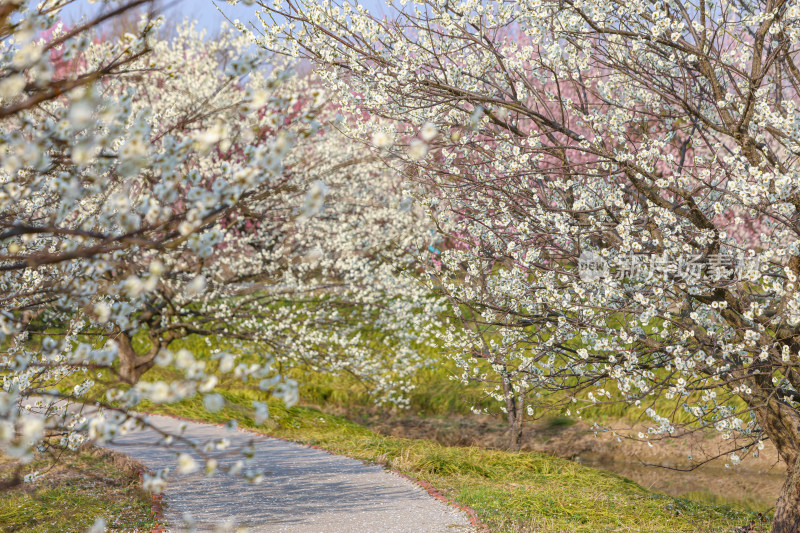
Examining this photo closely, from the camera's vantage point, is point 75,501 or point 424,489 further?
point 424,489

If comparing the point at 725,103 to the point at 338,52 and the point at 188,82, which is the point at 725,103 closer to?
the point at 338,52

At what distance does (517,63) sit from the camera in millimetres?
5172

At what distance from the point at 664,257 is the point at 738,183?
0.74m

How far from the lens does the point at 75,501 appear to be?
22.0 ft

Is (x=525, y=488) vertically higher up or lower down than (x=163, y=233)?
lower down

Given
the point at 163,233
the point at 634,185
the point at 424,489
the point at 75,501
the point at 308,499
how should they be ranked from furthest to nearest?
the point at 424,489 < the point at 308,499 < the point at 75,501 < the point at 634,185 < the point at 163,233

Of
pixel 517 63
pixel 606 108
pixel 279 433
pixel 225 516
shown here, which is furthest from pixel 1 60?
pixel 279 433

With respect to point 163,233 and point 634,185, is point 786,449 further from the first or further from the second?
point 163,233

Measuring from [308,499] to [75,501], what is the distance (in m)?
2.33

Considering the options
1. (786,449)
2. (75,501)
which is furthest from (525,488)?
(75,501)

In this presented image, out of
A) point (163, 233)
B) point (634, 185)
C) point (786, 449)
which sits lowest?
point (786, 449)

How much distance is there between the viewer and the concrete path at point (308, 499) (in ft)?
20.5

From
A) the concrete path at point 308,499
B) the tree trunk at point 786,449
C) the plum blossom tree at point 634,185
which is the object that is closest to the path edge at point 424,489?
the concrete path at point 308,499

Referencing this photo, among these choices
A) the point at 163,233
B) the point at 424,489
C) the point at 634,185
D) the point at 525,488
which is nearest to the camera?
the point at 163,233
